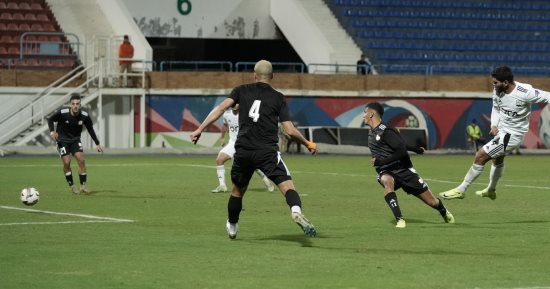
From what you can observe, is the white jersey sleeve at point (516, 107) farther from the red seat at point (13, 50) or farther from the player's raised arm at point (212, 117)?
A: the red seat at point (13, 50)

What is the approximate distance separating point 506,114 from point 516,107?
197 mm

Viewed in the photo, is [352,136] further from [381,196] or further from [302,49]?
[381,196]

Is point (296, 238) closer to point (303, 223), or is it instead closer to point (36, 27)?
point (303, 223)

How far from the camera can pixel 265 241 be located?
1516 cm

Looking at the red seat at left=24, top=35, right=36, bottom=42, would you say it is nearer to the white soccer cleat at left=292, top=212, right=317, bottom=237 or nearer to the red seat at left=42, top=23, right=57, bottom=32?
the red seat at left=42, top=23, right=57, bottom=32

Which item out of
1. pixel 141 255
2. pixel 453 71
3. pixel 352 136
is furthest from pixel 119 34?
pixel 141 255

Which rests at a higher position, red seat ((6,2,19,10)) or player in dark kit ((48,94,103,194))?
red seat ((6,2,19,10))

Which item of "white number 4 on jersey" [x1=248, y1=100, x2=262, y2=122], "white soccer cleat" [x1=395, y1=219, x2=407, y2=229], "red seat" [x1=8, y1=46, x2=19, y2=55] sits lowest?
"red seat" [x1=8, y1=46, x2=19, y2=55]

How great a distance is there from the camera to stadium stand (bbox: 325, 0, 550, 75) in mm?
52656

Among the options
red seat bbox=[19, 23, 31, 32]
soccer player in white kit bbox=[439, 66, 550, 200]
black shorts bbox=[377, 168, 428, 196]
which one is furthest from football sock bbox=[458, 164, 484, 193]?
red seat bbox=[19, 23, 31, 32]

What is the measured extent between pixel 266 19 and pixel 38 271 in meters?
42.0

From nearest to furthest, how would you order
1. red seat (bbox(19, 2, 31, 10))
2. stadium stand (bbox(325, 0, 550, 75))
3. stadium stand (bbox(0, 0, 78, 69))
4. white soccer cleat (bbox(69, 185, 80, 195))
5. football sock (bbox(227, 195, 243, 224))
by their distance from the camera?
football sock (bbox(227, 195, 243, 224)) → white soccer cleat (bbox(69, 185, 80, 195)) → stadium stand (bbox(0, 0, 78, 69)) → red seat (bbox(19, 2, 31, 10)) → stadium stand (bbox(325, 0, 550, 75))

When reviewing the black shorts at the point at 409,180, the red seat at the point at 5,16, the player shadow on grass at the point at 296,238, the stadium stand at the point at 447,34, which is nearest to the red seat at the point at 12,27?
the red seat at the point at 5,16

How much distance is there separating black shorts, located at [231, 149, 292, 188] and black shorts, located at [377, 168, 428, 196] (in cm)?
299
